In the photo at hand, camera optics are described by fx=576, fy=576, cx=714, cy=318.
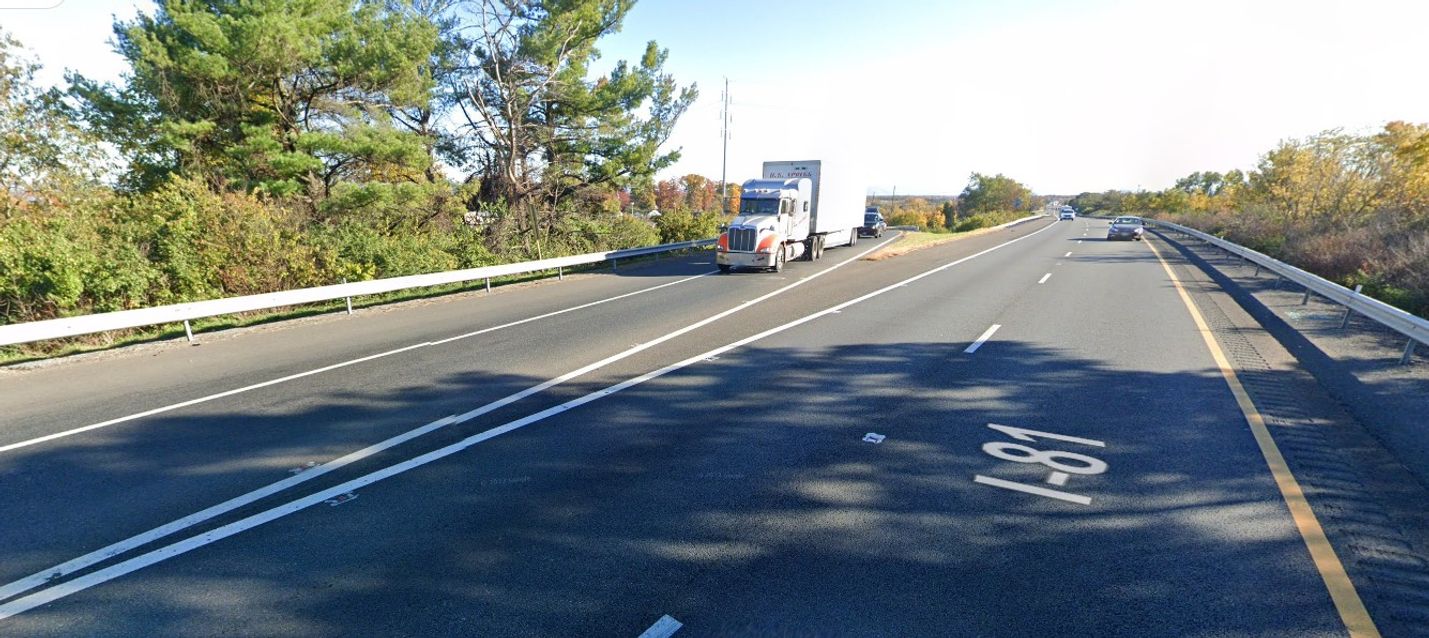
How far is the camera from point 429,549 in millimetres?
3682

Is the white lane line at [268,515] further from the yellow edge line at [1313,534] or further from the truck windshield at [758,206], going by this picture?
the truck windshield at [758,206]

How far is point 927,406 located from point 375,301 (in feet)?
45.1

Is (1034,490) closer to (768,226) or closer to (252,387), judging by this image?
(252,387)

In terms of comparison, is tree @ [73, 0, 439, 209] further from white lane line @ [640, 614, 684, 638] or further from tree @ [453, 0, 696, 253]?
white lane line @ [640, 614, 684, 638]

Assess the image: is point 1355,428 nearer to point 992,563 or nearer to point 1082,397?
point 1082,397

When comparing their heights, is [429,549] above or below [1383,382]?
below

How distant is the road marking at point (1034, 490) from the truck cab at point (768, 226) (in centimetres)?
1446

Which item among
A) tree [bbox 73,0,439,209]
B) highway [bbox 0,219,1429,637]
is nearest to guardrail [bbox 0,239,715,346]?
highway [bbox 0,219,1429,637]

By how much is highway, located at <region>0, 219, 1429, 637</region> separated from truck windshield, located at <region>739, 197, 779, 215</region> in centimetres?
1177

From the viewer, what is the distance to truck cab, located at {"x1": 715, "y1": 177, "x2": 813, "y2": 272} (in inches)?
735

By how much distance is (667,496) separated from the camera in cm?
431

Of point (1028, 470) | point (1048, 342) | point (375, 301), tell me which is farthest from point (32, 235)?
point (1048, 342)

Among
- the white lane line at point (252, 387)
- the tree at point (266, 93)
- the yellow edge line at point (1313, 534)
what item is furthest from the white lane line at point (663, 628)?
the tree at point (266, 93)

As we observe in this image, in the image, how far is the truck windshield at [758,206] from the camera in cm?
1998
